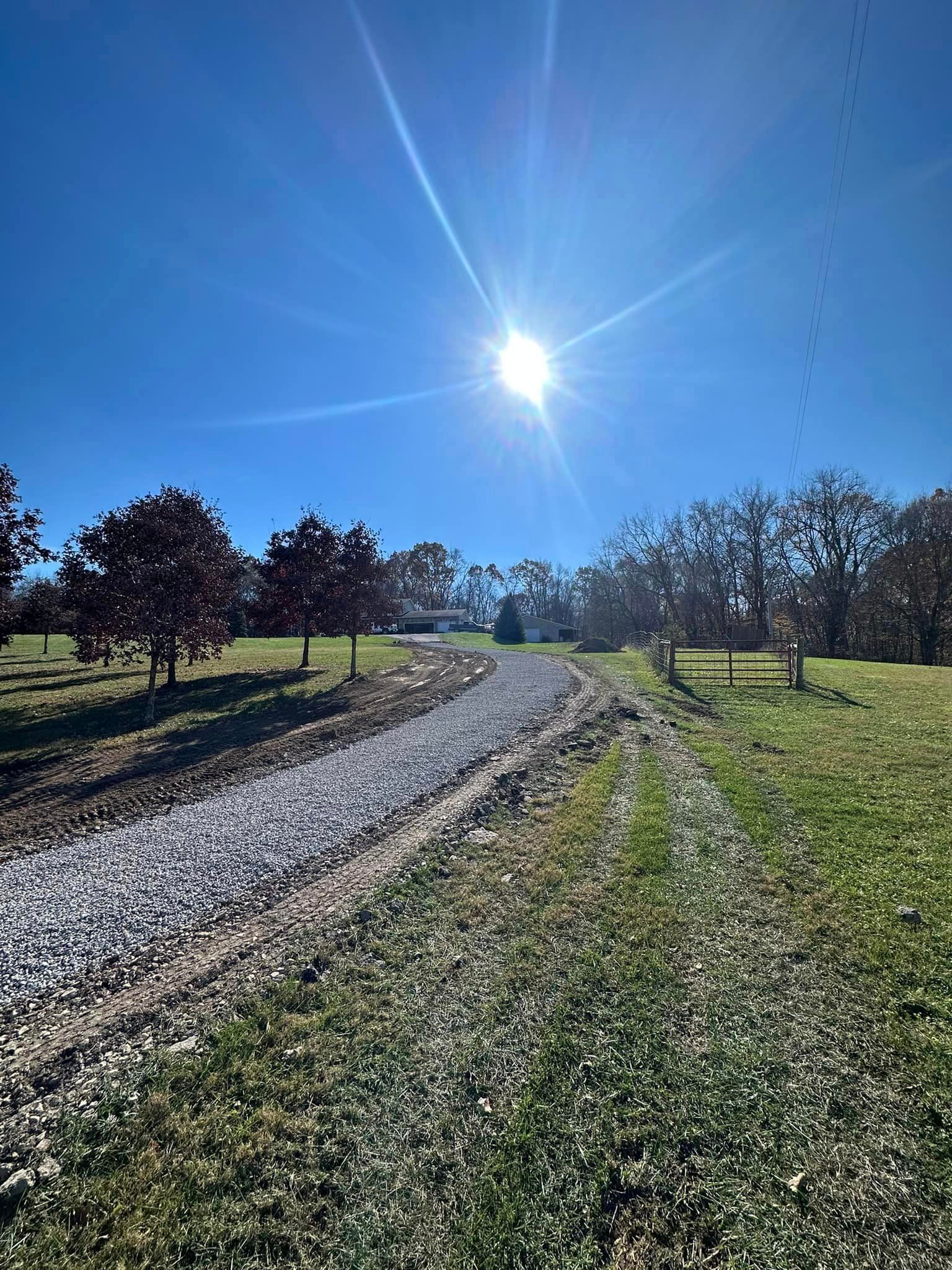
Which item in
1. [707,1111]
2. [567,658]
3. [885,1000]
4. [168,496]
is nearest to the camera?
[707,1111]

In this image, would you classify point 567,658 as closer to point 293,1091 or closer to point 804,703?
point 804,703

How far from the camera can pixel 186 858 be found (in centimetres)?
462

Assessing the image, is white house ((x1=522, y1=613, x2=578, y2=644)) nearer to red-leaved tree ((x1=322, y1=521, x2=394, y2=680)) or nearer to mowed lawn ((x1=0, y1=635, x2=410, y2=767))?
mowed lawn ((x1=0, y1=635, x2=410, y2=767))

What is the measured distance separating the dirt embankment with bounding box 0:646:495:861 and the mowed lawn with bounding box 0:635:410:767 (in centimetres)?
60

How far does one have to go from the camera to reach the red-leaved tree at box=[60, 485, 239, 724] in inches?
393

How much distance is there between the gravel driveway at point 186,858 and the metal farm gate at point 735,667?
31.4ft

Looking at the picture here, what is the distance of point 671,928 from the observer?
348cm

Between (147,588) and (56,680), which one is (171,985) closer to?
(147,588)

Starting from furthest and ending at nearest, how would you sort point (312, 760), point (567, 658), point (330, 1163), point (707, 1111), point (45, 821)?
1. point (567, 658)
2. point (312, 760)
3. point (45, 821)
4. point (707, 1111)
5. point (330, 1163)

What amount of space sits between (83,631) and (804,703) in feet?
57.5

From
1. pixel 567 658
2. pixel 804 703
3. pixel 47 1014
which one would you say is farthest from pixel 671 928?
pixel 567 658

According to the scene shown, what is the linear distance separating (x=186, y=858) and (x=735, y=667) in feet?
55.8

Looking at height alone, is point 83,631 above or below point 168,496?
below

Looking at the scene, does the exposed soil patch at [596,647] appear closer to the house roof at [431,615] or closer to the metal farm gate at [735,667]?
the metal farm gate at [735,667]
